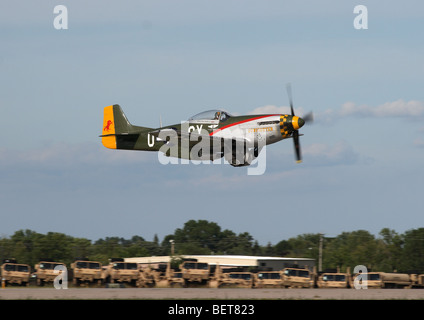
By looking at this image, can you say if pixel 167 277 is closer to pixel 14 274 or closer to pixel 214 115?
pixel 14 274

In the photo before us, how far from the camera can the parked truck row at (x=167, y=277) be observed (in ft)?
117

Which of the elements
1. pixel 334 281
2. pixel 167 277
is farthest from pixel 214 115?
pixel 334 281

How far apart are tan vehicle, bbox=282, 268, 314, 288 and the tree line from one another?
36091 mm

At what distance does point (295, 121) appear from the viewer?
102 ft

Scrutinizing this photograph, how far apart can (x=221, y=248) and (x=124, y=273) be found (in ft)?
251

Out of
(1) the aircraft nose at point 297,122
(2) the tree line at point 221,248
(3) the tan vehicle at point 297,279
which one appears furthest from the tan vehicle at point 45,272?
(2) the tree line at point 221,248

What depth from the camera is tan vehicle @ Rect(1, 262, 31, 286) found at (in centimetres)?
3569

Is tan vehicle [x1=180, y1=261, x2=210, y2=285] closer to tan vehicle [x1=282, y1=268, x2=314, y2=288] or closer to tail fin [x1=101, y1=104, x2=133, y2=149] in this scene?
tan vehicle [x1=282, y1=268, x2=314, y2=288]

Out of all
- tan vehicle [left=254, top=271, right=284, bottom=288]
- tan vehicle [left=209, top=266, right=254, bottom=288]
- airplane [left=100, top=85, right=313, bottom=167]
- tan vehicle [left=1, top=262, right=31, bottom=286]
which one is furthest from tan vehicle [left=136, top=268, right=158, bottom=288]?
airplane [left=100, top=85, right=313, bottom=167]

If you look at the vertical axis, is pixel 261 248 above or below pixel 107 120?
below
